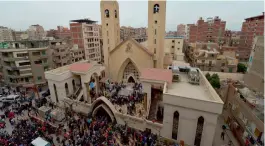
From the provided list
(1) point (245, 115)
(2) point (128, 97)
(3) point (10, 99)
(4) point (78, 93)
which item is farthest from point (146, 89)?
(3) point (10, 99)

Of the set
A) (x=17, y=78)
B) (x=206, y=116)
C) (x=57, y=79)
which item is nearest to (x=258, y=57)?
(x=206, y=116)

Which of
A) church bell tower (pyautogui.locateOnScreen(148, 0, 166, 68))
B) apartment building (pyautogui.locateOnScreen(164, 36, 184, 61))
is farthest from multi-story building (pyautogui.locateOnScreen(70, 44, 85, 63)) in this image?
apartment building (pyautogui.locateOnScreen(164, 36, 184, 61))

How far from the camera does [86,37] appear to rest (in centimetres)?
4862

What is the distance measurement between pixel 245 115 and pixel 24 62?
134 feet

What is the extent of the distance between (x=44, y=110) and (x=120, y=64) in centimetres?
1634

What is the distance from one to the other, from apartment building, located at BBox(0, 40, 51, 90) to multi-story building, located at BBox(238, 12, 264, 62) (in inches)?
2754

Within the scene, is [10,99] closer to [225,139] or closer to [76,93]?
[76,93]

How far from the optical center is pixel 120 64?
101ft

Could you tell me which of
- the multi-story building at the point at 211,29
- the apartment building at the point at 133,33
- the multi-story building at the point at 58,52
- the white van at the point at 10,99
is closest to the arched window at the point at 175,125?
the white van at the point at 10,99

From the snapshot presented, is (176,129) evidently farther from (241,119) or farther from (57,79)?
(57,79)

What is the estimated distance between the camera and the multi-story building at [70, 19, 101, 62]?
48312 mm

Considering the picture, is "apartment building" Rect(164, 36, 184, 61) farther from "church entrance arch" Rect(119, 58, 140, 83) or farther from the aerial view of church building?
"church entrance arch" Rect(119, 58, 140, 83)

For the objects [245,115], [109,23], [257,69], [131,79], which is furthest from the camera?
[131,79]

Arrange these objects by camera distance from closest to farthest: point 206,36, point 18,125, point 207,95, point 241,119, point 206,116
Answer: point 206,116 < point 207,95 < point 241,119 < point 18,125 < point 206,36
